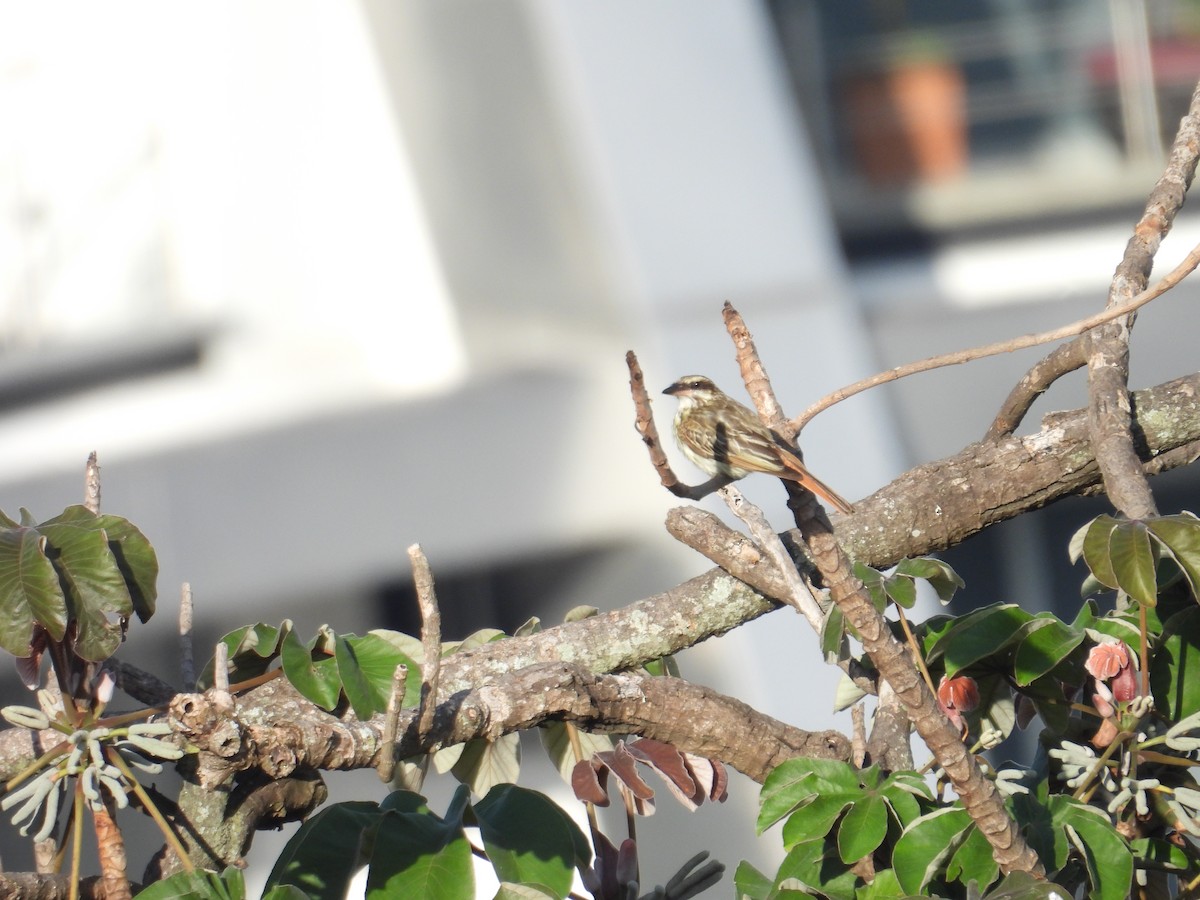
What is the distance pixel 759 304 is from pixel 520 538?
139 cm

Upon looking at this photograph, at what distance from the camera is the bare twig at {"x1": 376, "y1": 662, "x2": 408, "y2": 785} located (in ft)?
3.73

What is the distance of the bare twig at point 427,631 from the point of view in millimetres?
1142

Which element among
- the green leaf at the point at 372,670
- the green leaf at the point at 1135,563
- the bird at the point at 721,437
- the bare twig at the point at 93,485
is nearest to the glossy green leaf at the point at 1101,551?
the green leaf at the point at 1135,563

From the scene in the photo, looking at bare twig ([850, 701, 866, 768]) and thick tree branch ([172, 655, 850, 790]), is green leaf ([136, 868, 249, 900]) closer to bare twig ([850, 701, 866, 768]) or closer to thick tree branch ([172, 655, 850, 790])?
thick tree branch ([172, 655, 850, 790])

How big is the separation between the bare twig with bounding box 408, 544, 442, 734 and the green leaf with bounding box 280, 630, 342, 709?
21 centimetres

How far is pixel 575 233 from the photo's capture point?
510 centimetres

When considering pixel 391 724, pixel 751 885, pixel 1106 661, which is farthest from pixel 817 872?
pixel 391 724

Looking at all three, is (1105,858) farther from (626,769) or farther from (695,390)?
(695,390)

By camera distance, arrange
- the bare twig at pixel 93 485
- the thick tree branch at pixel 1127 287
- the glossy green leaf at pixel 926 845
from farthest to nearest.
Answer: the thick tree branch at pixel 1127 287 → the bare twig at pixel 93 485 → the glossy green leaf at pixel 926 845

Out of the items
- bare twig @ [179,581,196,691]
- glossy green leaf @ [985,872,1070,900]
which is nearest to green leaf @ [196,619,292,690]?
bare twig @ [179,581,196,691]

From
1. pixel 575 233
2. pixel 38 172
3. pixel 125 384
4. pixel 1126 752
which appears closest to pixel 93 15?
pixel 38 172

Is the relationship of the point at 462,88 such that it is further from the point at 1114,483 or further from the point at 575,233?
the point at 1114,483

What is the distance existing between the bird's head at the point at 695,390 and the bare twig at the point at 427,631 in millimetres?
1393

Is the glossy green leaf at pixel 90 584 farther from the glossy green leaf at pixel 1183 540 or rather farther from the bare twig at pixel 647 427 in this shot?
the glossy green leaf at pixel 1183 540
